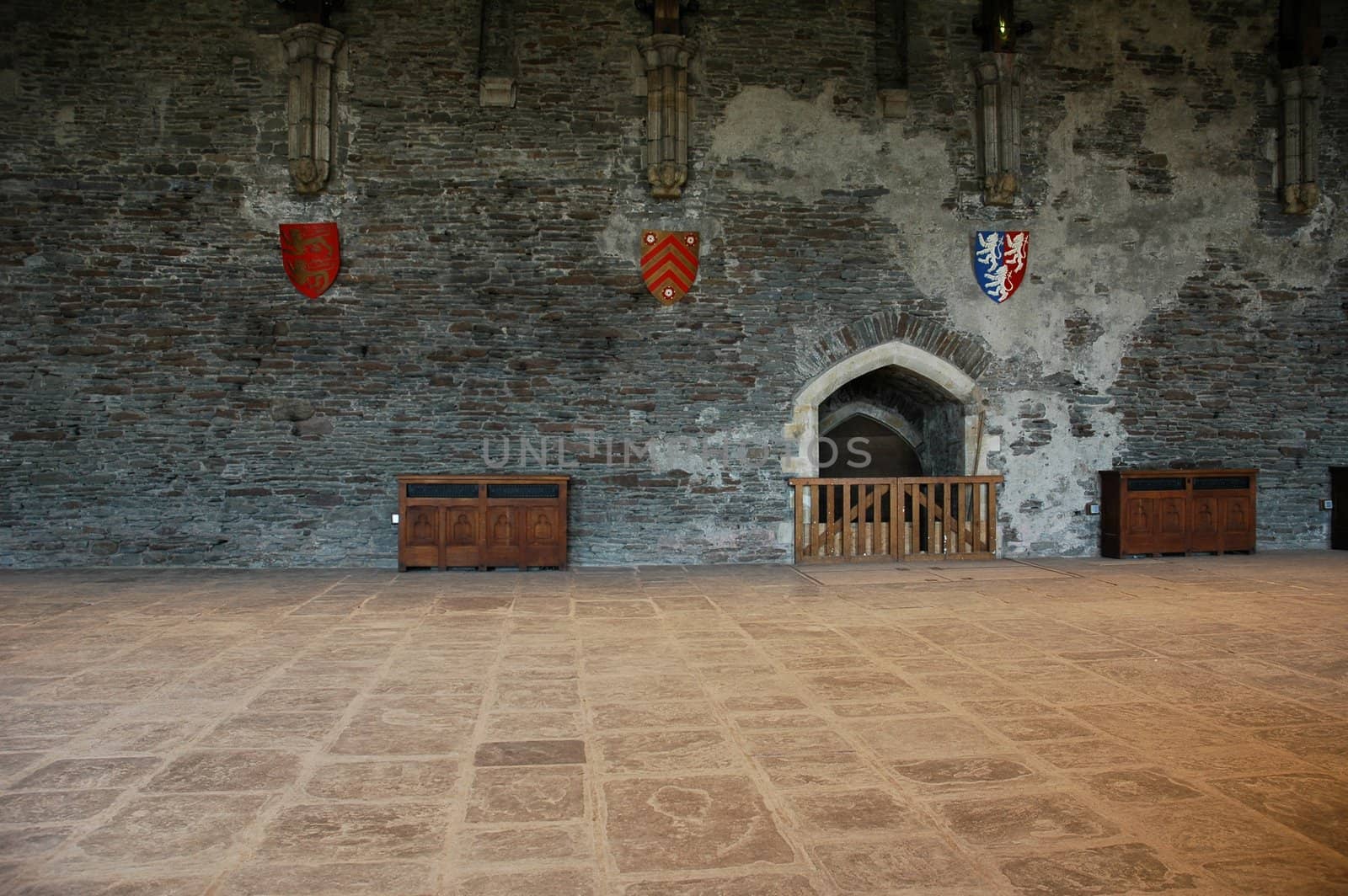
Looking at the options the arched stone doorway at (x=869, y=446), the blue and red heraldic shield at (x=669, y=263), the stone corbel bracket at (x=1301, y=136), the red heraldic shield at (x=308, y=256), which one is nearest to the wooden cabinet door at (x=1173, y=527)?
the arched stone doorway at (x=869, y=446)

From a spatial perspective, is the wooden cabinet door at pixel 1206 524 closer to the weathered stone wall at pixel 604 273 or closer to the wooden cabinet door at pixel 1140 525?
the wooden cabinet door at pixel 1140 525

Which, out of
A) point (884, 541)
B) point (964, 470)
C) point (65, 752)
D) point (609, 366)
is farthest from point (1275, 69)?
point (65, 752)

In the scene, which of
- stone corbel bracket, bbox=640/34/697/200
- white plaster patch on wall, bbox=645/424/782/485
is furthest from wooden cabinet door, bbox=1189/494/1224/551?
stone corbel bracket, bbox=640/34/697/200

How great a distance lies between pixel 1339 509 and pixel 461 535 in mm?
8235

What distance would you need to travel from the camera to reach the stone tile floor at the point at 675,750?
2018mm

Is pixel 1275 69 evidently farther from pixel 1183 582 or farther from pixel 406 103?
pixel 406 103

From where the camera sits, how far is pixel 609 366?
764 cm

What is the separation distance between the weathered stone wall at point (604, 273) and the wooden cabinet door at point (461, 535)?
1.81 feet

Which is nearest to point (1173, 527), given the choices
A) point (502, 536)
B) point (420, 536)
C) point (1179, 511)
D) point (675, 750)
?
point (1179, 511)

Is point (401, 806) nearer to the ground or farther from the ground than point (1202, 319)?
nearer to the ground

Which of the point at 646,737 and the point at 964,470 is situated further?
the point at 964,470

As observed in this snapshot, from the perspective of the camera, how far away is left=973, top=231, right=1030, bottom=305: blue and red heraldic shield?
26.0ft

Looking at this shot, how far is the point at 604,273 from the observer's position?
25.1 ft

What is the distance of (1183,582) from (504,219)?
6.17 meters
